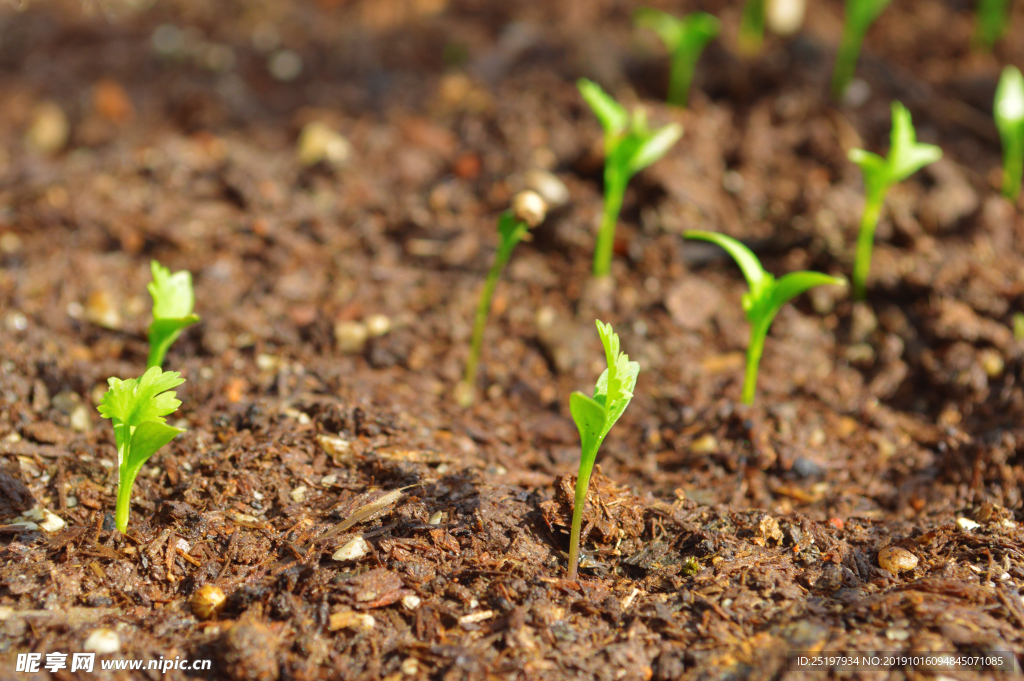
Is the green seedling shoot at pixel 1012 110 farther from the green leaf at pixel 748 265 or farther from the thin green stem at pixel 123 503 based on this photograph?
the thin green stem at pixel 123 503

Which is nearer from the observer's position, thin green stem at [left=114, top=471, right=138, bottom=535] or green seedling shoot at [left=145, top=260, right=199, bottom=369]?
thin green stem at [left=114, top=471, right=138, bottom=535]

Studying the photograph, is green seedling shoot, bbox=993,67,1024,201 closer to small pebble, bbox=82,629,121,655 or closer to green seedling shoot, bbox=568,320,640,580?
green seedling shoot, bbox=568,320,640,580

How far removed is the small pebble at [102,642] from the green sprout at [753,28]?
3137 mm

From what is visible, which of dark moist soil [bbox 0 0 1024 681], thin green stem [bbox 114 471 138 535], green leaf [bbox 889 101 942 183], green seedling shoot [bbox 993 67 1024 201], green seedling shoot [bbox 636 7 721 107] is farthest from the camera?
green seedling shoot [bbox 636 7 721 107]

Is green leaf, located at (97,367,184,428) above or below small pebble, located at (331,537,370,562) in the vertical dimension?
above


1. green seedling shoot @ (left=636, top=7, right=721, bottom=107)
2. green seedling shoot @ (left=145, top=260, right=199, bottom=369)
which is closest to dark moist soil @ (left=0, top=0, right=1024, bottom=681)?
green seedling shoot @ (left=636, top=7, right=721, bottom=107)

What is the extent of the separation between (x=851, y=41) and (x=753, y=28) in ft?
1.44

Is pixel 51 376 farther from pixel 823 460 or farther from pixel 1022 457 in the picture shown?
pixel 1022 457

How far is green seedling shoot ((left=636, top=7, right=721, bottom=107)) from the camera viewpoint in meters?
2.61

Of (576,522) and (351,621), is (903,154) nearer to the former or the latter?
(576,522)

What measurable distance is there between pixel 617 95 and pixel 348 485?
212 cm

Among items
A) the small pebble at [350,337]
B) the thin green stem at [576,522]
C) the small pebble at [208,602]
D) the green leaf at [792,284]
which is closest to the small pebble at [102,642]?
the small pebble at [208,602]

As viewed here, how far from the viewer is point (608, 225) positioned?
225 centimetres

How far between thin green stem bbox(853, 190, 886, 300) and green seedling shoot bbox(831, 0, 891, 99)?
2.95 ft
